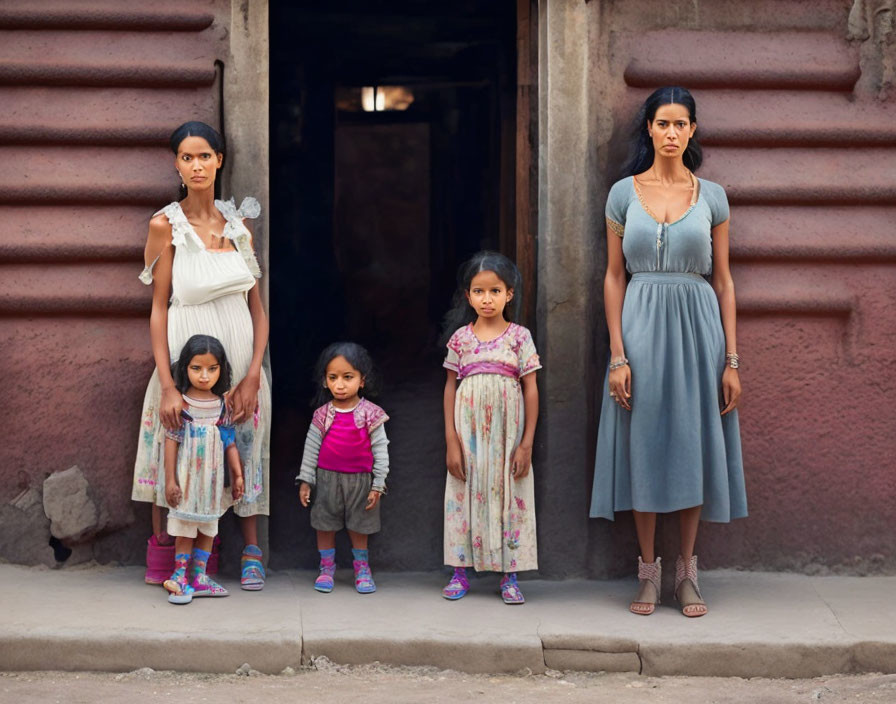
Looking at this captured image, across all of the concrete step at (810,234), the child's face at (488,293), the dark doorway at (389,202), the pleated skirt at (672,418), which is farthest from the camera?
the dark doorway at (389,202)

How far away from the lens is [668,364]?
4.92 m

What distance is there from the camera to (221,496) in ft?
16.0

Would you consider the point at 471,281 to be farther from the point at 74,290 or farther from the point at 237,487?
the point at 74,290

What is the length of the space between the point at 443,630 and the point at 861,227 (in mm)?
2489

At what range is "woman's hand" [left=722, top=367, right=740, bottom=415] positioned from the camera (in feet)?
16.3

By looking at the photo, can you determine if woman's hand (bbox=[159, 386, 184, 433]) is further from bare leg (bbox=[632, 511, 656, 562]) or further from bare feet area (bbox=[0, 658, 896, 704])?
bare leg (bbox=[632, 511, 656, 562])

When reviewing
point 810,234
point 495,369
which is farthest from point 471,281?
point 810,234

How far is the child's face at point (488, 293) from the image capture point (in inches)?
196

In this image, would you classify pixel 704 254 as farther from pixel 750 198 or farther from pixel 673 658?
pixel 673 658

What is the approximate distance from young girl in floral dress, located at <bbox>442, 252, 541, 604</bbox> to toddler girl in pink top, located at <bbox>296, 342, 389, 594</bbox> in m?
0.31

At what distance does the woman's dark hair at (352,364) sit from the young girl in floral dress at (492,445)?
Answer: 0.36 metres

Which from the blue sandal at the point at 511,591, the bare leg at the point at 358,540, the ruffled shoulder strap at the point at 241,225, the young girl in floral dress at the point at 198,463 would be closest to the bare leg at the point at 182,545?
the young girl in floral dress at the point at 198,463

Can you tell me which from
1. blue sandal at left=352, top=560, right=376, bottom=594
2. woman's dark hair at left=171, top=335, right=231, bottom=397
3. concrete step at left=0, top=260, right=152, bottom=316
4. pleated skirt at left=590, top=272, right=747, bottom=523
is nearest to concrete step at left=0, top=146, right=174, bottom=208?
concrete step at left=0, top=260, right=152, bottom=316

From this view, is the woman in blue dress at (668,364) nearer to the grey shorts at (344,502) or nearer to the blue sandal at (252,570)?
the grey shorts at (344,502)
